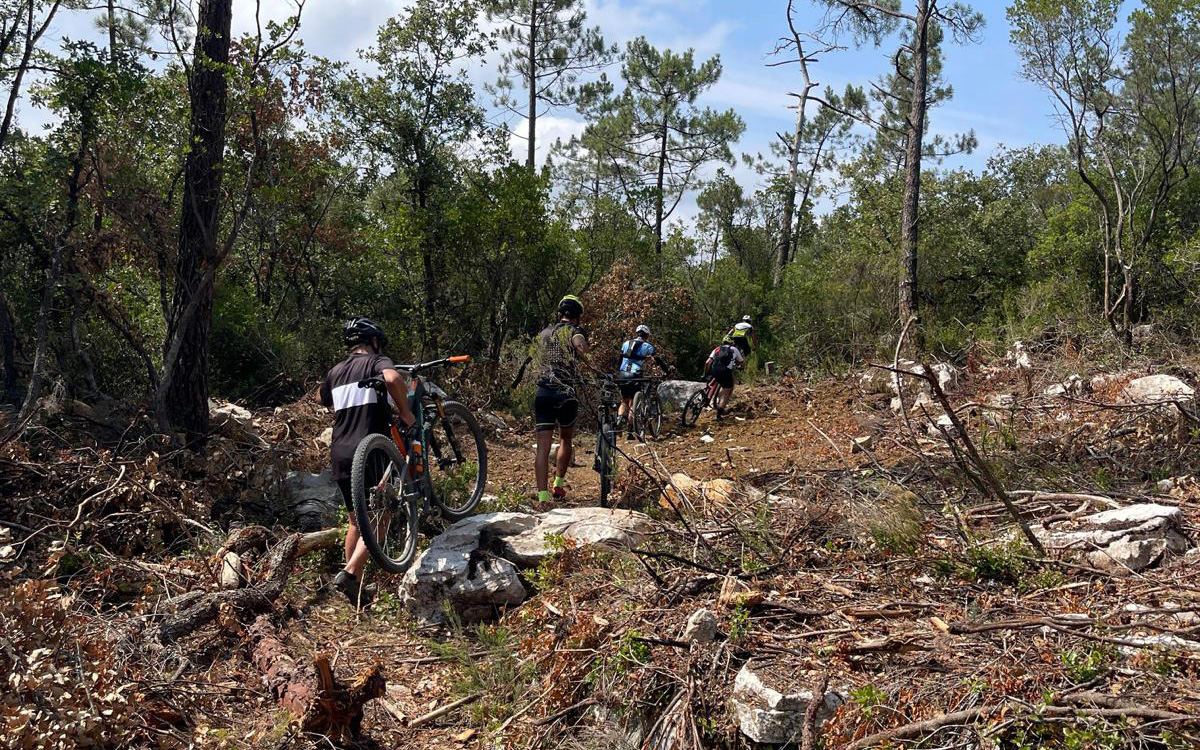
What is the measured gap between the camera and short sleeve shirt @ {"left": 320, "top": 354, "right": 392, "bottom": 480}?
5.17 meters

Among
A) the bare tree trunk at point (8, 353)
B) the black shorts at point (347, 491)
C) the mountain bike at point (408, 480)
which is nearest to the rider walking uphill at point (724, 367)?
the mountain bike at point (408, 480)

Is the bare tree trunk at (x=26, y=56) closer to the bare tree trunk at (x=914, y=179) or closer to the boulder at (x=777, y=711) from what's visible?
the boulder at (x=777, y=711)

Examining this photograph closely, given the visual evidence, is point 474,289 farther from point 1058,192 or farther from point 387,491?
point 1058,192

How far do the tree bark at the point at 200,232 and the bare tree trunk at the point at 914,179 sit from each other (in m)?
10.9

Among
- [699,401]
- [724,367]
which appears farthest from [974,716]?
[699,401]

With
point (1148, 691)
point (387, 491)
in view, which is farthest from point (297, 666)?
point (1148, 691)

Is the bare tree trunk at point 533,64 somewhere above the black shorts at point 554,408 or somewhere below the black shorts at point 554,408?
above

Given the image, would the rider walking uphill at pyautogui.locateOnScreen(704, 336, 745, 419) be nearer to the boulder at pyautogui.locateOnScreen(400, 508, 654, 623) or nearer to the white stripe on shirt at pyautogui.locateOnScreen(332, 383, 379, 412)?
the boulder at pyautogui.locateOnScreen(400, 508, 654, 623)

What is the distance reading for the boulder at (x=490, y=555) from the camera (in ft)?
16.5

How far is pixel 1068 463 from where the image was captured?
616cm

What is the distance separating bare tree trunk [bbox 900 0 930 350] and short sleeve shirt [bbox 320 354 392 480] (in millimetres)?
10899

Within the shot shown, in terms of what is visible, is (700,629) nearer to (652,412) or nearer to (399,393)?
(399,393)

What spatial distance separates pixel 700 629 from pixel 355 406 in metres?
2.63

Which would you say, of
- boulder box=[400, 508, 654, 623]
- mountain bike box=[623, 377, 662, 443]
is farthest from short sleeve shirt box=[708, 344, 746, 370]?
boulder box=[400, 508, 654, 623]
